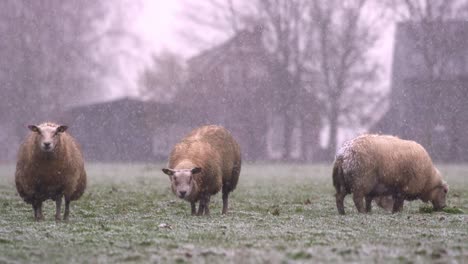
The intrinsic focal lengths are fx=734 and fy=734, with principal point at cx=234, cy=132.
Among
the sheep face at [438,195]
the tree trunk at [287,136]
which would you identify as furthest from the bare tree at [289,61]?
the sheep face at [438,195]

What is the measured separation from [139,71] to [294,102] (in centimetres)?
1466

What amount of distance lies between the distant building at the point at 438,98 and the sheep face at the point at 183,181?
44.2 m

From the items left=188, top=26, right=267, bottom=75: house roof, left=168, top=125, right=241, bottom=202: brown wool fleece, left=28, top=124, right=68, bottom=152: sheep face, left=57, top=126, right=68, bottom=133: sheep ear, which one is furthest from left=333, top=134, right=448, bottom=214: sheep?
left=188, top=26, right=267, bottom=75: house roof

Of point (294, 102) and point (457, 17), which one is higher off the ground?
point (457, 17)

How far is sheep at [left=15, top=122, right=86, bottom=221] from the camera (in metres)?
12.0

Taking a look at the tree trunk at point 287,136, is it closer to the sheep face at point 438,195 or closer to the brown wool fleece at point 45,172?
the sheep face at point 438,195

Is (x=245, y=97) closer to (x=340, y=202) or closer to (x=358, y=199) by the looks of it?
(x=340, y=202)

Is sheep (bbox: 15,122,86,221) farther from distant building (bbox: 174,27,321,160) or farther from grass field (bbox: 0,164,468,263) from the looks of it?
distant building (bbox: 174,27,321,160)

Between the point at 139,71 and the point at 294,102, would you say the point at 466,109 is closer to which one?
the point at 294,102

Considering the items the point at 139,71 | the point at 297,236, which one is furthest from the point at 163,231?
the point at 139,71

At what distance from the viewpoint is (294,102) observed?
5978 centimetres

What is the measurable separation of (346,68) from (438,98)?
763 centimetres

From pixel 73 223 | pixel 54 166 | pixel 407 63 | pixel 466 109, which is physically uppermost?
pixel 407 63

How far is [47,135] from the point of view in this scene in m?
11.8
